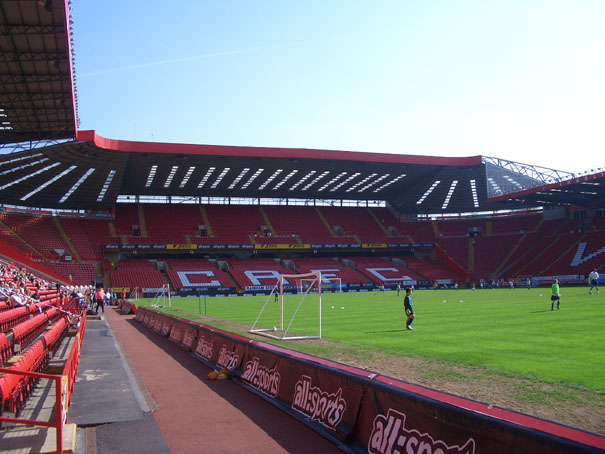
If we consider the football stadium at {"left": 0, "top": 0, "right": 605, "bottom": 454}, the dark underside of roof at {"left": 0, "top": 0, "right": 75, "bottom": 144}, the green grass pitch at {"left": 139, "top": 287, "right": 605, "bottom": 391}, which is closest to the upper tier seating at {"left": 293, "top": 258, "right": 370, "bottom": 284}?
the football stadium at {"left": 0, "top": 0, "right": 605, "bottom": 454}

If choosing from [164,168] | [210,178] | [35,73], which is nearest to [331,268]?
[210,178]

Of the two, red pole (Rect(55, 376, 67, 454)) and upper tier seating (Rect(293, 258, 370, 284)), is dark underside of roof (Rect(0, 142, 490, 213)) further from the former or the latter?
red pole (Rect(55, 376, 67, 454))

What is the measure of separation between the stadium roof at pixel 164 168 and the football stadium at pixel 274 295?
21 centimetres

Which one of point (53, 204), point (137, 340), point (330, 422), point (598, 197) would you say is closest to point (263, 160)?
point (53, 204)

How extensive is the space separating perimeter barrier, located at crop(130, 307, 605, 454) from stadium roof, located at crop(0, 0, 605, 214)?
19742 millimetres

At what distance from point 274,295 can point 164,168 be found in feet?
60.6

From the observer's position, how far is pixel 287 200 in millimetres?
73625

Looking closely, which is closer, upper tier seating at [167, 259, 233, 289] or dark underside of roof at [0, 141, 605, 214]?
dark underside of roof at [0, 141, 605, 214]

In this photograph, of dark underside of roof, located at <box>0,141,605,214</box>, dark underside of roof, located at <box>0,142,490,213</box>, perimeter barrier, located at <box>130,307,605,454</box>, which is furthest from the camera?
dark underside of roof, located at <box>0,141,605,214</box>

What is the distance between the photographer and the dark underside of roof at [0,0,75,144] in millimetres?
21734

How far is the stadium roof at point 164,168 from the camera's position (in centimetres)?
2497

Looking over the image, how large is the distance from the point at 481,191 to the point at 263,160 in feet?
99.9

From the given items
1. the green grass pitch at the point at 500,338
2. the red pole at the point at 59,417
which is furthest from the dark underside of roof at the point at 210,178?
the red pole at the point at 59,417

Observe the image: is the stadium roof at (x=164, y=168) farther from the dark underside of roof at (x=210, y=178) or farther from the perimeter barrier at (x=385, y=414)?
Result: the perimeter barrier at (x=385, y=414)
